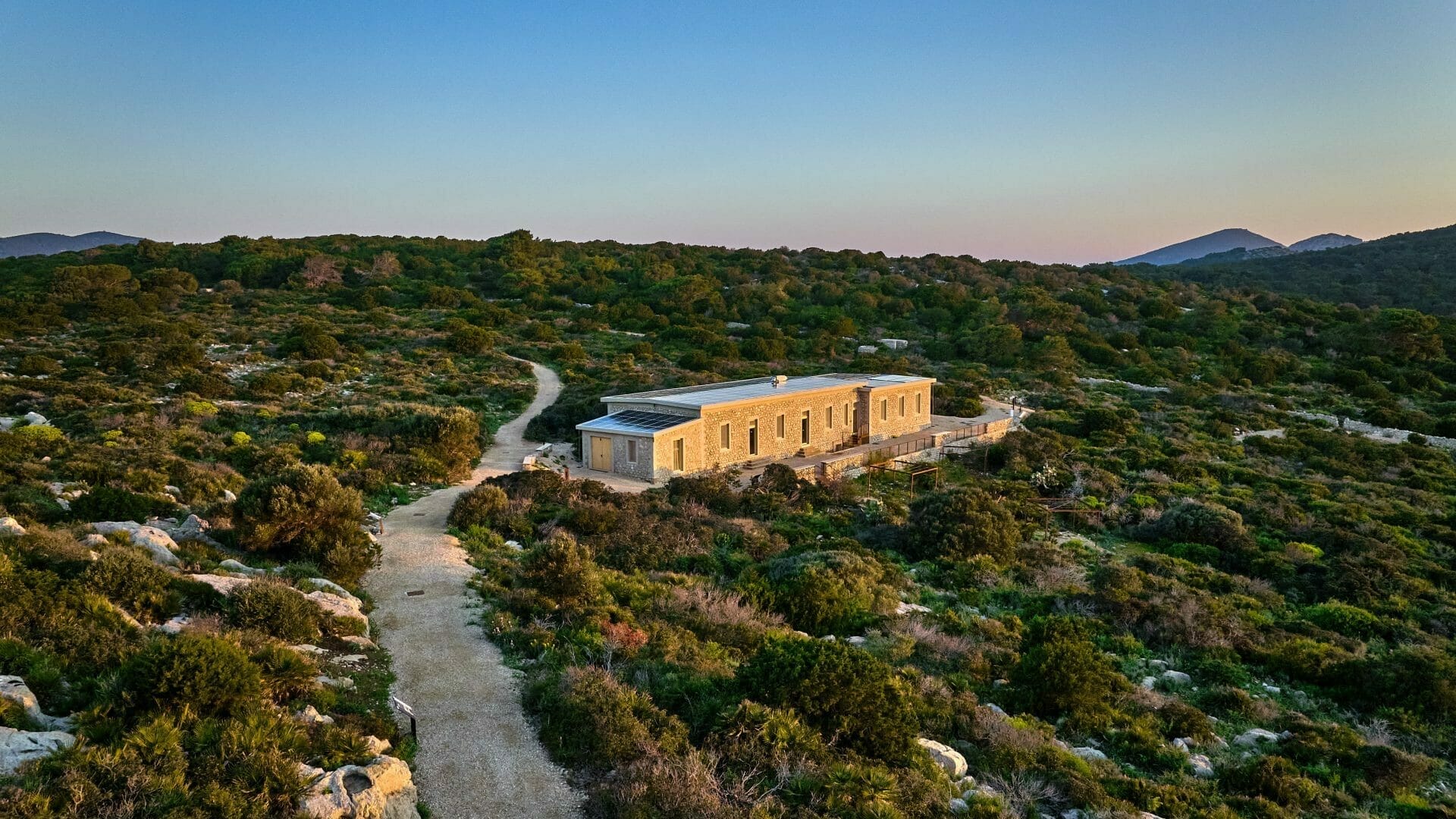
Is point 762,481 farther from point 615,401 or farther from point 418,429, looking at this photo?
point 418,429

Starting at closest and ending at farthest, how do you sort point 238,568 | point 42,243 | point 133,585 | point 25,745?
point 25,745 → point 133,585 → point 238,568 → point 42,243

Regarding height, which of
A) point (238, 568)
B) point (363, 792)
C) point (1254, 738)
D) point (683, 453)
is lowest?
point (1254, 738)

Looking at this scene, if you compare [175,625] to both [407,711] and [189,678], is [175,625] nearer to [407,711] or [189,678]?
[189,678]

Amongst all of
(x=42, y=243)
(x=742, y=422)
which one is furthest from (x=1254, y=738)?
(x=42, y=243)

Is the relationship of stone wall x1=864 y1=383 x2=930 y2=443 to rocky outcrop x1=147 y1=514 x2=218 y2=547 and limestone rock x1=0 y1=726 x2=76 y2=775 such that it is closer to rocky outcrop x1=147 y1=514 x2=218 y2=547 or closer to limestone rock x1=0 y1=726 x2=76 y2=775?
rocky outcrop x1=147 y1=514 x2=218 y2=547

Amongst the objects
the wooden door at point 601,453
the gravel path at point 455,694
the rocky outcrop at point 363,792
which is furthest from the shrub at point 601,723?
the wooden door at point 601,453

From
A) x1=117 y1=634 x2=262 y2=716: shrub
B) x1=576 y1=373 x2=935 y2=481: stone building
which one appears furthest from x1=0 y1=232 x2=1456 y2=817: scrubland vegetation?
x1=576 y1=373 x2=935 y2=481: stone building

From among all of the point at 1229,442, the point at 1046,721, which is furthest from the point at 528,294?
the point at 1046,721
